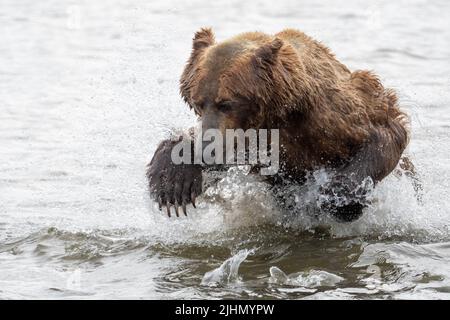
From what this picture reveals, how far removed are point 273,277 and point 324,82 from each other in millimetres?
1509

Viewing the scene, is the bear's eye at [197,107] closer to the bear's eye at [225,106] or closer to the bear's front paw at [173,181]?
the bear's eye at [225,106]

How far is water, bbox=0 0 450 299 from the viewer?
718cm

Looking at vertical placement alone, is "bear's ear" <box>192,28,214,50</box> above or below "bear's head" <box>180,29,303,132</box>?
above

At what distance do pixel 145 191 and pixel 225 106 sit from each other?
156cm

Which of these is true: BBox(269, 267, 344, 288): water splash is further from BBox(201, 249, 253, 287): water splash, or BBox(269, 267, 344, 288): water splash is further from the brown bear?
the brown bear

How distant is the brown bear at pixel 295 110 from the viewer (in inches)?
276

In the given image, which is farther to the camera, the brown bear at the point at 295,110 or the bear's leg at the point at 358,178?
the bear's leg at the point at 358,178

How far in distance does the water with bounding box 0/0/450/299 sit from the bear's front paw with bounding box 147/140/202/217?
0.27 metres

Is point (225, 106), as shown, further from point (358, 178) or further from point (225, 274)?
point (358, 178)

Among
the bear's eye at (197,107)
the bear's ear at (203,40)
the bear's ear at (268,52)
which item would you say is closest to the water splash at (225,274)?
the bear's eye at (197,107)

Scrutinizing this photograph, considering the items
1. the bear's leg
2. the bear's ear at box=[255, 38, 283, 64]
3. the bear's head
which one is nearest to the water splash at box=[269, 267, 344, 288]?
the bear's leg
